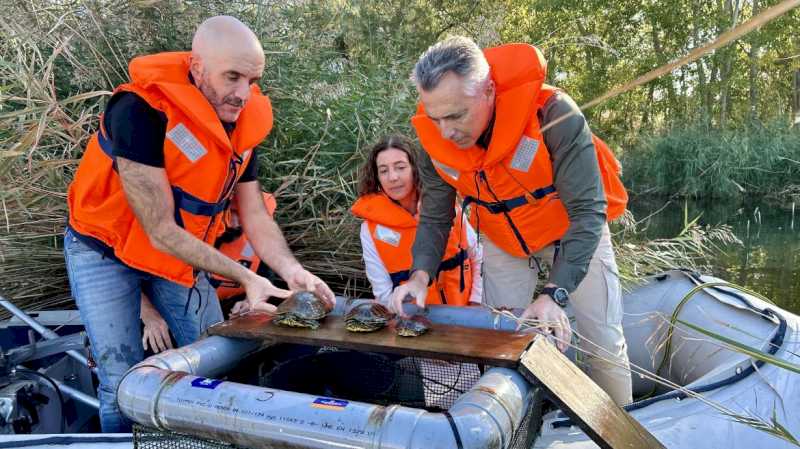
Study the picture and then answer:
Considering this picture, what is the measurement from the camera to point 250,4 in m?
4.32

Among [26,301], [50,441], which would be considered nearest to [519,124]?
[50,441]

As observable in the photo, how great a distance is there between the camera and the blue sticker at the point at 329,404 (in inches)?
53.6

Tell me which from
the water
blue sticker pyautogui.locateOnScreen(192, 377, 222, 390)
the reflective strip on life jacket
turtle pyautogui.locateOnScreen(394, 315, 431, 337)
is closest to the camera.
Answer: blue sticker pyautogui.locateOnScreen(192, 377, 222, 390)

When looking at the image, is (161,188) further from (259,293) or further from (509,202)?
(509,202)

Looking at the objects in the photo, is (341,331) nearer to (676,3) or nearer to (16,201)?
(16,201)

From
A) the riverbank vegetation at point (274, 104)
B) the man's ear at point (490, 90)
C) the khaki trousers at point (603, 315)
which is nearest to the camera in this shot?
the man's ear at point (490, 90)

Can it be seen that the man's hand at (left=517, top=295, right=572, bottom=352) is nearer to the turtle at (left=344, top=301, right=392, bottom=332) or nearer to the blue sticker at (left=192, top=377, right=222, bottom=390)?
the turtle at (left=344, top=301, right=392, bottom=332)

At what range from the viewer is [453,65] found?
6.61 ft

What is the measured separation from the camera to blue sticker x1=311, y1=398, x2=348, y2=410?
1.36 m

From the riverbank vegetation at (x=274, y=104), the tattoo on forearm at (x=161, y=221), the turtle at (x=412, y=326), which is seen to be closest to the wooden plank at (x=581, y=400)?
the turtle at (x=412, y=326)

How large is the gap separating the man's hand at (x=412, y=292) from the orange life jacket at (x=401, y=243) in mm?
643

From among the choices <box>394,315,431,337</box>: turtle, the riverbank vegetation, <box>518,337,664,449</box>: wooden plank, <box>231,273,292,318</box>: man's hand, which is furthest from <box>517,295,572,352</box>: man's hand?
the riverbank vegetation

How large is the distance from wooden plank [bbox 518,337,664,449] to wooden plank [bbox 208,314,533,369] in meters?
0.05

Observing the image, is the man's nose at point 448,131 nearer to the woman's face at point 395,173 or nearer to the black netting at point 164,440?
the woman's face at point 395,173
